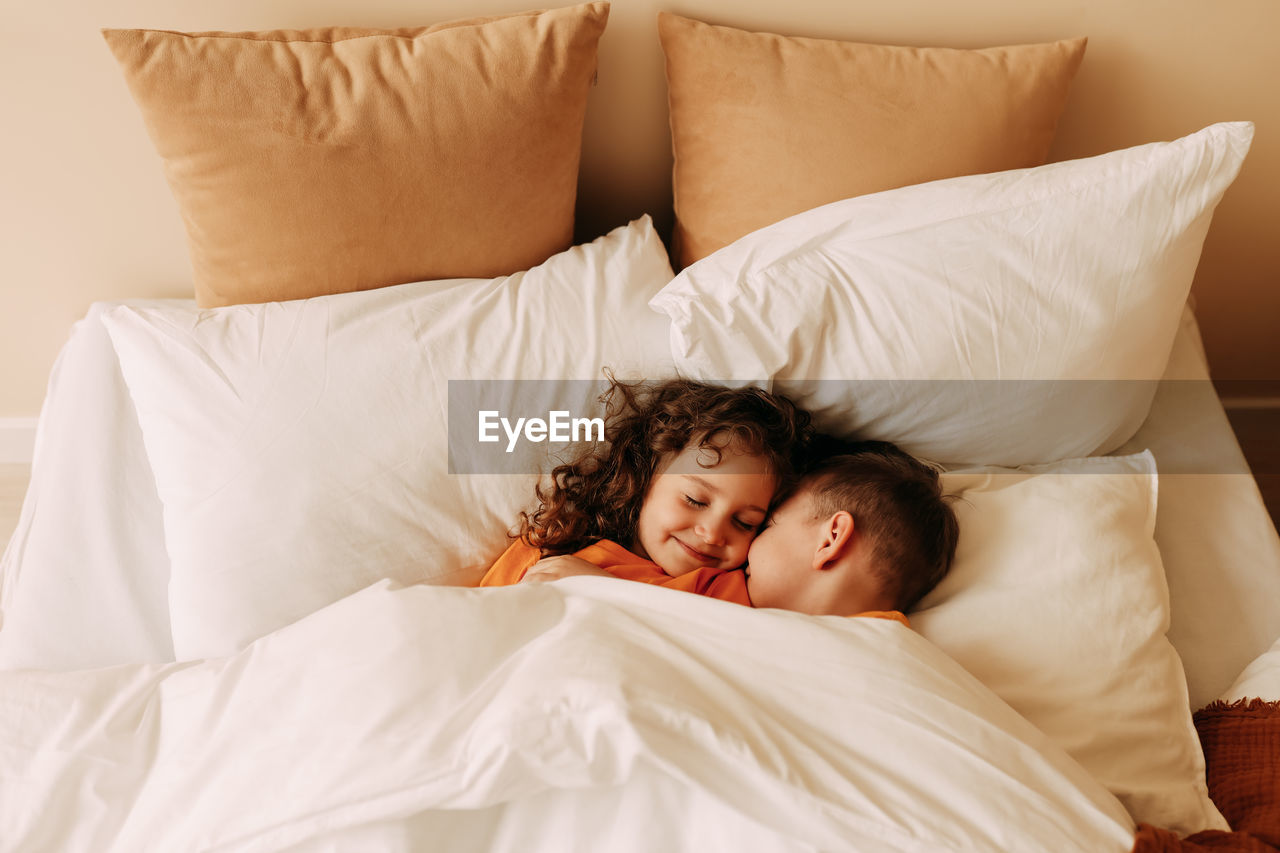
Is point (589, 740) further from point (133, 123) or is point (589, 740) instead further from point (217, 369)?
point (133, 123)

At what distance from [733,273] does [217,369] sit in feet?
2.05

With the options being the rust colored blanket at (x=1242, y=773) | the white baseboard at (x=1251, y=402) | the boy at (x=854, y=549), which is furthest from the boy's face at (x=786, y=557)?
the white baseboard at (x=1251, y=402)

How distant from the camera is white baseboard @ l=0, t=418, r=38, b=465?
5.28 ft

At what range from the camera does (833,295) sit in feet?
3.48

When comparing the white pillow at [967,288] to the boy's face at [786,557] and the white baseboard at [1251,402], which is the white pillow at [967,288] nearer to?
the boy's face at [786,557]

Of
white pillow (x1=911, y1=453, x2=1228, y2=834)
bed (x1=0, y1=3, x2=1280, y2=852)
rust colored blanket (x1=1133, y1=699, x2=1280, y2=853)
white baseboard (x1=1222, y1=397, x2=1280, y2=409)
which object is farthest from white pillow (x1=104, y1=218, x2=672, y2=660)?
white baseboard (x1=1222, y1=397, x2=1280, y2=409)

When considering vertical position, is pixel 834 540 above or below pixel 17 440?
above

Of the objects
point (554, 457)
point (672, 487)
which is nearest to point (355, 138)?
point (554, 457)

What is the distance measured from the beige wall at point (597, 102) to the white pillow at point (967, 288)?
305 mm

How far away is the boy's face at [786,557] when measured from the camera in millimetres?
1036

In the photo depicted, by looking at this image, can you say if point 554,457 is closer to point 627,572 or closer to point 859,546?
point 627,572

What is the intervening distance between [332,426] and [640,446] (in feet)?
1.24

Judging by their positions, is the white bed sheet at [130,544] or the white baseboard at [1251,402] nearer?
the white bed sheet at [130,544]

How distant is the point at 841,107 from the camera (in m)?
1.15
